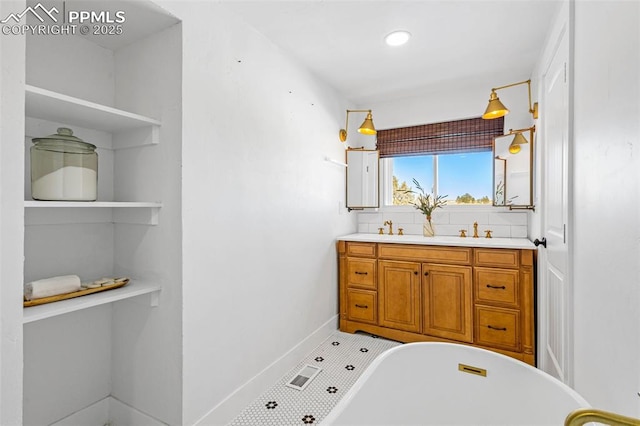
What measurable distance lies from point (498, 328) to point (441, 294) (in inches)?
18.4

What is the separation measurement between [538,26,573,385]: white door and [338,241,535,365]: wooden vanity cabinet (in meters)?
0.15

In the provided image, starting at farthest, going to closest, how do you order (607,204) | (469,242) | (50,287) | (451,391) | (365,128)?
(365,128) < (469,242) < (451,391) < (50,287) < (607,204)

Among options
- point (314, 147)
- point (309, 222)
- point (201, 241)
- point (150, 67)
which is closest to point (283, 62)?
point (314, 147)

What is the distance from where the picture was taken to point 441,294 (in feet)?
8.68

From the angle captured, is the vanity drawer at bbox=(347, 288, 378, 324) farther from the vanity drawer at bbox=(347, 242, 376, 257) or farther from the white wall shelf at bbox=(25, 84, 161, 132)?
the white wall shelf at bbox=(25, 84, 161, 132)

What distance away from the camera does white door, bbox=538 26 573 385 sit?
1.52 metres

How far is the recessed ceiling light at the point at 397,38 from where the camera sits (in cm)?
209

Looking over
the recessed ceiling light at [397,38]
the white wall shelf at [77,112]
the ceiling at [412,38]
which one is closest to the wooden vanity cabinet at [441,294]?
the ceiling at [412,38]

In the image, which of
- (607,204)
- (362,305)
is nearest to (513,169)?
(362,305)

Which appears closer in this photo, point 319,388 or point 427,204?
point 319,388

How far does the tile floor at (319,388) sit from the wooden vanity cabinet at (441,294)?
9.8 inches

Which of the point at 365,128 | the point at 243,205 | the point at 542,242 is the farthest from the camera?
the point at 365,128

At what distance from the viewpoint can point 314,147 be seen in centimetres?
277

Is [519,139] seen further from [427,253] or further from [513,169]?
[427,253]
